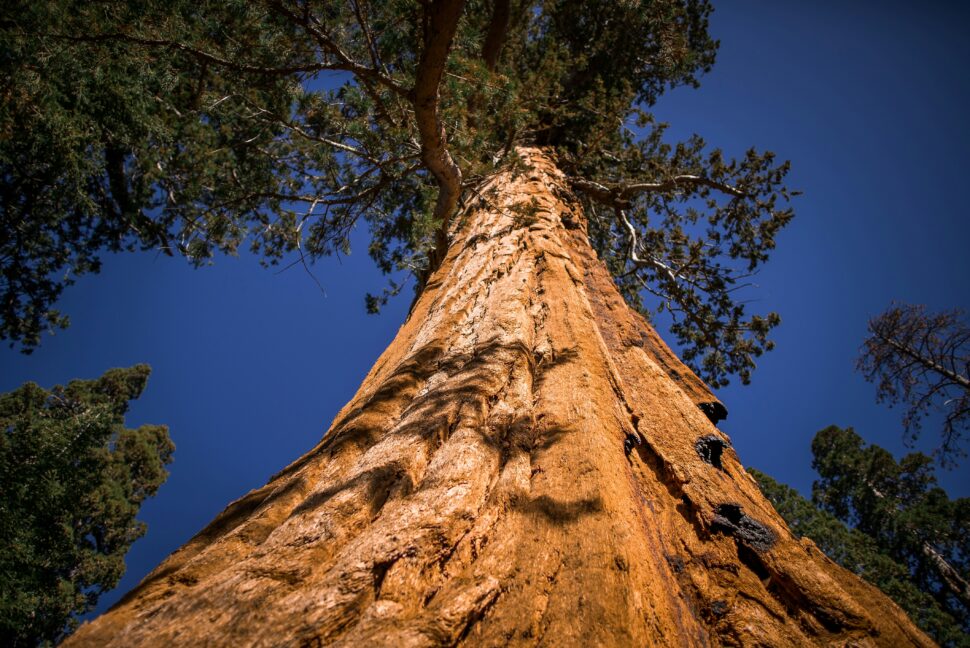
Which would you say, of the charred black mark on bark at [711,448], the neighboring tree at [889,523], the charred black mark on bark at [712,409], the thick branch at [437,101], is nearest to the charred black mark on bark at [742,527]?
the charred black mark on bark at [711,448]

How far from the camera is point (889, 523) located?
35.4 ft

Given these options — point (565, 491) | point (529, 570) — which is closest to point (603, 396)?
point (565, 491)

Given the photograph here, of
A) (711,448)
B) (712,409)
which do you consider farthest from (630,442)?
(712,409)

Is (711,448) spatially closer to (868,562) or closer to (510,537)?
(510,537)

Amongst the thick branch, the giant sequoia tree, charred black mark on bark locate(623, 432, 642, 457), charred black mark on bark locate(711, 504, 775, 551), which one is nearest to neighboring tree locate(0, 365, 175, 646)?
the giant sequoia tree

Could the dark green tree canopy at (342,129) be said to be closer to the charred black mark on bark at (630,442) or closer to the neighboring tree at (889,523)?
the charred black mark on bark at (630,442)

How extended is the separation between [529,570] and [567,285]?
1.86 m

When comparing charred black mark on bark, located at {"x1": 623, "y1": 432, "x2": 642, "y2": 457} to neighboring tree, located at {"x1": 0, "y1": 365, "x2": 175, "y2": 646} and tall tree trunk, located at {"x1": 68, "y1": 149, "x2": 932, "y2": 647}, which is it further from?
neighboring tree, located at {"x1": 0, "y1": 365, "x2": 175, "y2": 646}

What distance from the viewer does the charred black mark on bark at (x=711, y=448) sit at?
5.28ft

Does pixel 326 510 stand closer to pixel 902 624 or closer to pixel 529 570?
pixel 529 570

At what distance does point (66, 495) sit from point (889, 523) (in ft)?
54.2

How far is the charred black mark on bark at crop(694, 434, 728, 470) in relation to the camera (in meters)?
1.61

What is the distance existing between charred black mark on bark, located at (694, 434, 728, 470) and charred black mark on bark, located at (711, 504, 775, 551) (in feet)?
0.84

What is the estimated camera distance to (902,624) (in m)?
1.05
